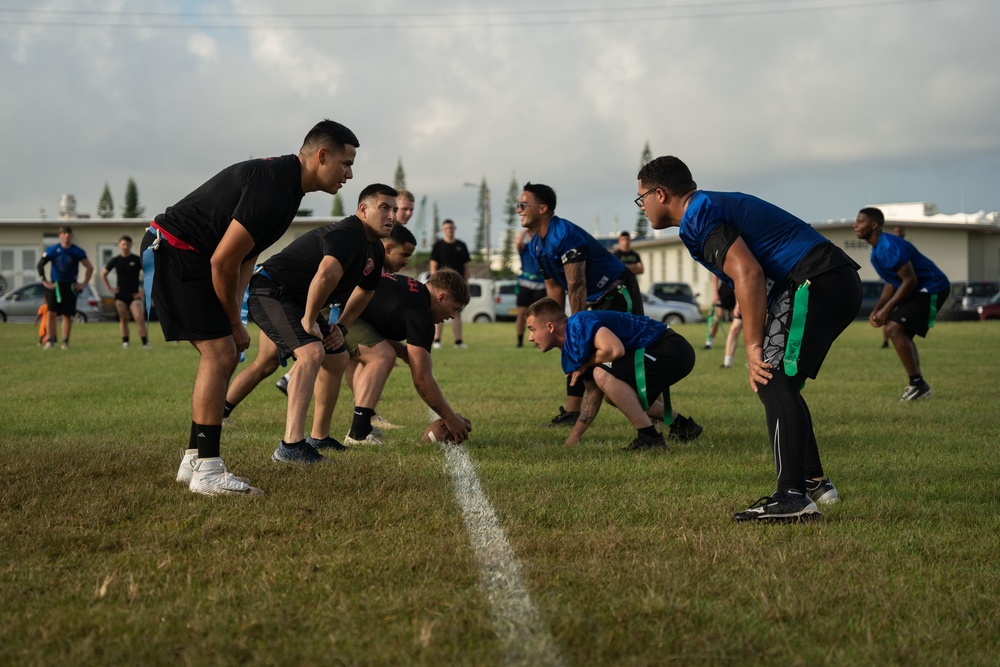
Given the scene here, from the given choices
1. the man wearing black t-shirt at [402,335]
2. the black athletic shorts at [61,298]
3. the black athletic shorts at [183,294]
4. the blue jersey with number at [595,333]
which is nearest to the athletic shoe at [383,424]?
the man wearing black t-shirt at [402,335]

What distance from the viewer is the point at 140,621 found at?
2986 millimetres

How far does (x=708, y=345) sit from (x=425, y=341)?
40.5 ft

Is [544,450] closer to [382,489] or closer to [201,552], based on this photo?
[382,489]

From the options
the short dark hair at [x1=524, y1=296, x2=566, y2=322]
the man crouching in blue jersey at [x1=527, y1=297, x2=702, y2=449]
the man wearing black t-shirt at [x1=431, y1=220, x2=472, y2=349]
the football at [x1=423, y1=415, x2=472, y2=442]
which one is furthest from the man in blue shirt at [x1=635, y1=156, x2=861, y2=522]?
the man wearing black t-shirt at [x1=431, y1=220, x2=472, y2=349]

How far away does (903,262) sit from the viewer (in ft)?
33.4

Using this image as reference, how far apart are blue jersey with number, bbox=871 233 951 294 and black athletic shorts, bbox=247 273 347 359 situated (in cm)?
648

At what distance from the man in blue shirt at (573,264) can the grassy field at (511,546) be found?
1091 millimetres

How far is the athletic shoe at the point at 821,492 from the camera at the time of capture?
486 centimetres

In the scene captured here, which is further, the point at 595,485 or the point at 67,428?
the point at 67,428

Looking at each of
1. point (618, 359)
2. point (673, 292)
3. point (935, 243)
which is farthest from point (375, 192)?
point (935, 243)

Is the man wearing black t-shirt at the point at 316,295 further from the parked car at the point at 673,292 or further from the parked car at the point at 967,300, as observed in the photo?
the parked car at the point at 673,292

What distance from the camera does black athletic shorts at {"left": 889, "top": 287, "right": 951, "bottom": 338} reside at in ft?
33.6

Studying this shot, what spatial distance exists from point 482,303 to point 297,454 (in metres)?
28.2

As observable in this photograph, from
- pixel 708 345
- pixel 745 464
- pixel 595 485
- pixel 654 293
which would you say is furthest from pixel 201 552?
pixel 654 293
